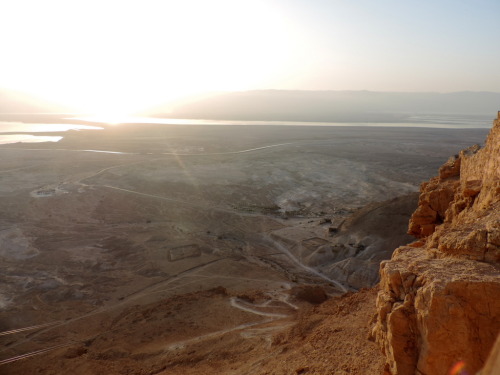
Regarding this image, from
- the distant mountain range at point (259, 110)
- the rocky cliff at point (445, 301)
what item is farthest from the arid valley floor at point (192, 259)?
the distant mountain range at point (259, 110)

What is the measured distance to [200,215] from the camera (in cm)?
2644

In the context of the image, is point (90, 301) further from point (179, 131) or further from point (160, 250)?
point (179, 131)

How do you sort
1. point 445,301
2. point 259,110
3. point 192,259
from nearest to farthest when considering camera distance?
point 445,301 → point 192,259 → point 259,110

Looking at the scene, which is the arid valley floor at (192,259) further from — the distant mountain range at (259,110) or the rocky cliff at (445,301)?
the distant mountain range at (259,110)

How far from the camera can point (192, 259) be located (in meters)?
19.1

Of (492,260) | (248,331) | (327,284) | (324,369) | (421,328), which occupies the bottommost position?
(327,284)

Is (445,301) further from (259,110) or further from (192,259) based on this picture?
(259,110)

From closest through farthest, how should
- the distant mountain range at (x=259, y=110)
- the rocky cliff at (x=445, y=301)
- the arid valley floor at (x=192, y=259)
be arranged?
the rocky cliff at (x=445, y=301) < the arid valley floor at (x=192, y=259) < the distant mountain range at (x=259, y=110)

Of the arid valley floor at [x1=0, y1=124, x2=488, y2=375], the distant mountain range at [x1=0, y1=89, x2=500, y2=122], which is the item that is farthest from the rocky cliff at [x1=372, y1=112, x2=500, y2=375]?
the distant mountain range at [x1=0, y1=89, x2=500, y2=122]

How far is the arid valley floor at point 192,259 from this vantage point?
974cm

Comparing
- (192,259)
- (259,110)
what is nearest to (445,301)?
(192,259)

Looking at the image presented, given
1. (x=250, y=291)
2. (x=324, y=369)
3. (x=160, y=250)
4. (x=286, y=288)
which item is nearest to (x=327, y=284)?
(x=286, y=288)

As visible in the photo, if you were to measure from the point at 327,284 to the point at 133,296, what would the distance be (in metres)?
7.70

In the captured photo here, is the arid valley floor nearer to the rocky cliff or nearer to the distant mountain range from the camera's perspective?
the rocky cliff
